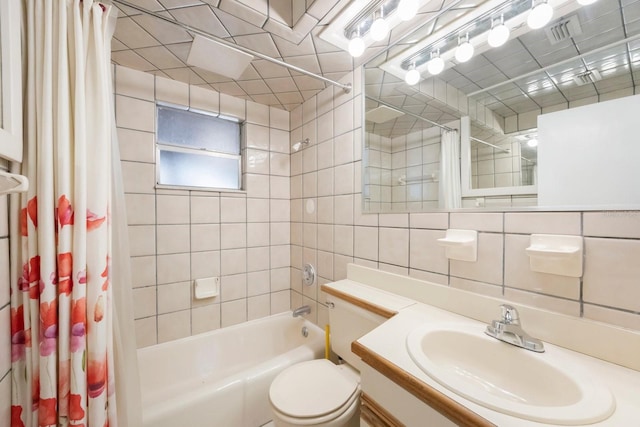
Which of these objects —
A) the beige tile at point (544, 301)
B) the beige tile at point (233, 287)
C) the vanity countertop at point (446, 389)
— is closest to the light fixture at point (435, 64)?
the beige tile at point (544, 301)

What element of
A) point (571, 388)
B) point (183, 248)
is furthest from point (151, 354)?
point (571, 388)

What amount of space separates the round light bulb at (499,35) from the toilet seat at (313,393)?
161 cm

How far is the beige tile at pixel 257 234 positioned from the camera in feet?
6.53

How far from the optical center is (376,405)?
0.74 m

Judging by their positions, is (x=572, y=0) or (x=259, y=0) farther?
(x=259, y=0)

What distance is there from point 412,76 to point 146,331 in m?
2.31

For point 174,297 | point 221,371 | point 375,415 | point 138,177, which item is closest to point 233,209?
point 138,177

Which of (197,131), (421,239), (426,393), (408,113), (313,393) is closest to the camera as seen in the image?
(426,393)

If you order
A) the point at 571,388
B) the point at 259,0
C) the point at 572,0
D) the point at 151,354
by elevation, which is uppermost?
the point at 259,0

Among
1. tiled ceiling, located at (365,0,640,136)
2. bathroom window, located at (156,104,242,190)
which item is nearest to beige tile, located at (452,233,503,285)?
tiled ceiling, located at (365,0,640,136)

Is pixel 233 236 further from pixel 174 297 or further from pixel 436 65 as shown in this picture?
pixel 436 65

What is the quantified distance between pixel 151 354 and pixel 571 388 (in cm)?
207

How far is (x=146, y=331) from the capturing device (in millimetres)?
1613

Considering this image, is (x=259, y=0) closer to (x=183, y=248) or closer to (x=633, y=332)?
(x=183, y=248)
